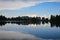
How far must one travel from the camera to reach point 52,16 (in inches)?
7072

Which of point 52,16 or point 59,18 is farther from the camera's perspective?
point 52,16

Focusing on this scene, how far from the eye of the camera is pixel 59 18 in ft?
528

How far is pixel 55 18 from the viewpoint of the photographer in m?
171

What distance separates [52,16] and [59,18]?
62.8 ft

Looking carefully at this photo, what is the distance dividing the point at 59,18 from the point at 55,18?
10.2m

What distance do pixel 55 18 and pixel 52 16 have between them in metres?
9.04
